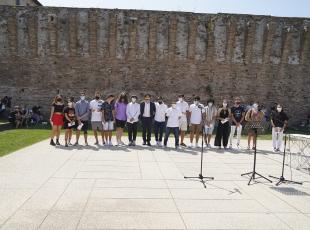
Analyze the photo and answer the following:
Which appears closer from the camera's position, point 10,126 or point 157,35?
point 10,126

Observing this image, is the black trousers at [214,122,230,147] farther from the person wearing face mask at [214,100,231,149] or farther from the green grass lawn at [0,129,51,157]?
the green grass lawn at [0,129,51,157]

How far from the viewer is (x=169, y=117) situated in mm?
12070

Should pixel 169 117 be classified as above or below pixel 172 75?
below

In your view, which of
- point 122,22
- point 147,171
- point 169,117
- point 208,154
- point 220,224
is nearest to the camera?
point 220,224

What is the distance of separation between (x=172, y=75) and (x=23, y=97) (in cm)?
927

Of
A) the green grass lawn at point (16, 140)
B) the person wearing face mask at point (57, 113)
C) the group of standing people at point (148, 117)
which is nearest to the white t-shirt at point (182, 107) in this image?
the group of standing people at point (148, 117)

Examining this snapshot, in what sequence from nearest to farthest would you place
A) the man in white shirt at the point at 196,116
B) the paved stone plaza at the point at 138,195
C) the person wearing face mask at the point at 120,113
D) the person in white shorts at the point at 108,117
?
1. the paved stone plaza at the point at 138,195
2. the person in white shorts at the point at 108,117
3. the person wearing face mask at the point at 120,113
4. the man in white shirt at the point at 196,116

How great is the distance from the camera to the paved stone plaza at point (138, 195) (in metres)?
4.88

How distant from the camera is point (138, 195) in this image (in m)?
6.11

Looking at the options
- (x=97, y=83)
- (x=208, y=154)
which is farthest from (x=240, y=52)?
(x=208, y=154)

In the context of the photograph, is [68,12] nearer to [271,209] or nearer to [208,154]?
[208,154]

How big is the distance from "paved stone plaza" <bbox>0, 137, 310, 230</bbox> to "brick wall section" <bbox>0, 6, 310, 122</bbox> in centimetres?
1209

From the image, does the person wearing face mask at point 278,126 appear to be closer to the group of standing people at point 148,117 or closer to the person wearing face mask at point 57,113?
the group of standing people at point 148,117

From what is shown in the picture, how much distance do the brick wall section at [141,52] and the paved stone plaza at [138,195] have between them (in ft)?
39.7
